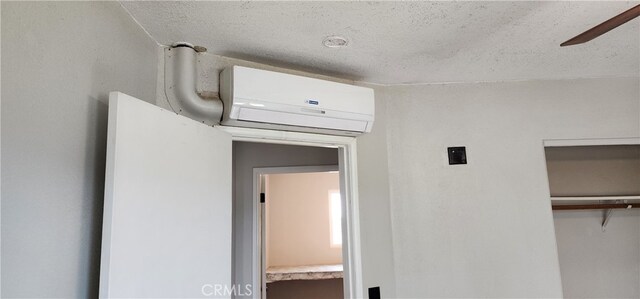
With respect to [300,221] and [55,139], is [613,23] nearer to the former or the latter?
[55,139]

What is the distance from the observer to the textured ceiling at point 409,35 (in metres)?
1.47

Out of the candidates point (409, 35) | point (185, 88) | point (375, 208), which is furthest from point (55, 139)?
point (375, 208)

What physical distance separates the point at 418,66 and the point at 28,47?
1.66 metres

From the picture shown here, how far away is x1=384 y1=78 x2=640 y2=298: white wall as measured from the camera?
2.18 metres

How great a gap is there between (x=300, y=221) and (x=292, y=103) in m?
3.10

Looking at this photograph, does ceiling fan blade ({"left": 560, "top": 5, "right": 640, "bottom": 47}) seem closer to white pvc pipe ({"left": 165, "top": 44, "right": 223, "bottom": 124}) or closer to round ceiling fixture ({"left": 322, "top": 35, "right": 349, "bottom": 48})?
round ceiling fixture ({"left": 322, "top": 35, "right": 349, "bottom": 48})

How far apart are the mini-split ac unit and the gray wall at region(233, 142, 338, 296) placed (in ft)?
4.15

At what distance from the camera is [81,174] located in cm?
119

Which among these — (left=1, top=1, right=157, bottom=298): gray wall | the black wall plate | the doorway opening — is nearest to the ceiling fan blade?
the black wall plate

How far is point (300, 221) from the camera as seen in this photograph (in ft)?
15.4

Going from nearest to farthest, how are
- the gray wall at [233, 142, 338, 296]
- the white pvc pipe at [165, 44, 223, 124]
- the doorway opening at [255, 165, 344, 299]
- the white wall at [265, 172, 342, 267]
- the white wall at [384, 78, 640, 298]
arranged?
1. the white pvc pipe at [165, 44, 223, 124]
2. the white wall at [384, 78, 640, 298]
3. the gray wall at [233, 142, 338, 296]
4. the doorway opening at [255, 165, 344, 299]
5. the white wall at [265, 172, 342, 267]

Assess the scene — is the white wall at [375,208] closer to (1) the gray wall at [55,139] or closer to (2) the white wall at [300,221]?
(1) the gray wall at [55,139]

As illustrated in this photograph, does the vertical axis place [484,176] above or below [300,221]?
above

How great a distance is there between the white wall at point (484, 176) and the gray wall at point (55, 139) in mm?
1500
